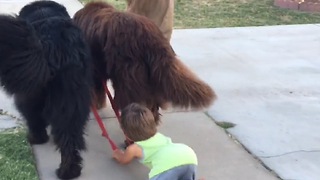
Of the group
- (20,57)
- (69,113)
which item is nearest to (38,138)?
(69,113)

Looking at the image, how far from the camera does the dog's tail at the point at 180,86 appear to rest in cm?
406

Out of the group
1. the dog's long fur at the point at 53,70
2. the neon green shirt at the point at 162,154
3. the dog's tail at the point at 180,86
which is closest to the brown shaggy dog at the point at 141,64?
the dog's tail at the point at 180,86

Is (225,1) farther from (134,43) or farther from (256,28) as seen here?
(134,43)

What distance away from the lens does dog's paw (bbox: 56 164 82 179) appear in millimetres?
3969

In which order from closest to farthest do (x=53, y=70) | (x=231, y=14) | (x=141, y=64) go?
1. (x=53, y=70)
2. (x=141, y=64)
3. (x=231, y=14)

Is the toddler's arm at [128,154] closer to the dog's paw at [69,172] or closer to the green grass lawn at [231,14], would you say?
the dog's paw at [69,172]

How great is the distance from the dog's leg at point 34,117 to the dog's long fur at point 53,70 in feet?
0.07

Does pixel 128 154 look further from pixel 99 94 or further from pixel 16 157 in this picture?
pixel 99 94

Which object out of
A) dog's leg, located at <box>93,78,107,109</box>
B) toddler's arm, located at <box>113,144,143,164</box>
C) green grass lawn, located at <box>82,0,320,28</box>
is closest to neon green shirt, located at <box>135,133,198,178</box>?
toddler's arm, located at <box>113,144,143,164</box>

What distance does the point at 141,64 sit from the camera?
4109mm

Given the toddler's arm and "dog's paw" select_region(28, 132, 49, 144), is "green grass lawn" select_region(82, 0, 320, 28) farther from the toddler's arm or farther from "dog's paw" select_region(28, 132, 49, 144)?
the toddler's arm

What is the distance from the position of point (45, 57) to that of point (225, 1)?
7872 millimetres

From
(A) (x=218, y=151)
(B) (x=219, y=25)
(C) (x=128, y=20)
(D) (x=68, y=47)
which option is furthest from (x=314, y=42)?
(D) (x=68, y=47)

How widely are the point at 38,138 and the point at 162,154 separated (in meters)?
1.39
